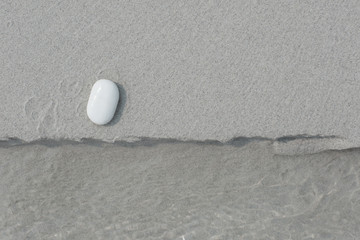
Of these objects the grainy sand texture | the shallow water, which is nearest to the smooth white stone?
the grainy sand texture

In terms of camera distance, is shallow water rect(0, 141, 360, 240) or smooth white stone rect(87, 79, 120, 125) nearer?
smooth white stone rect(87, 79, 120, 125)

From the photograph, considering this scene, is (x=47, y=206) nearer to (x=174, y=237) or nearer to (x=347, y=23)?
(x=174, y=237)

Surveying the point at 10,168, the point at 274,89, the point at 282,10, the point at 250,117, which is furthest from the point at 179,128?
the point at 10,168

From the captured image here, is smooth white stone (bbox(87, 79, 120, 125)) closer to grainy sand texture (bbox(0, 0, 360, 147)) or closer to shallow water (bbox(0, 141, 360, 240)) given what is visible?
grainy sand texture (bbox(0, 0, 360, 147))

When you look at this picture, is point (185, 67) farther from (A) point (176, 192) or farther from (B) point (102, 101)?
(A) point (176, 192)

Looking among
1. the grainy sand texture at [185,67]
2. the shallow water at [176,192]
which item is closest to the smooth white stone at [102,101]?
the grainy sand texture at [185,67]

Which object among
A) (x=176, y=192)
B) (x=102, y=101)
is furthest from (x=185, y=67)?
(x=176, y=192)

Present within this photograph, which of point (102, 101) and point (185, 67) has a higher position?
point (185, 67)
